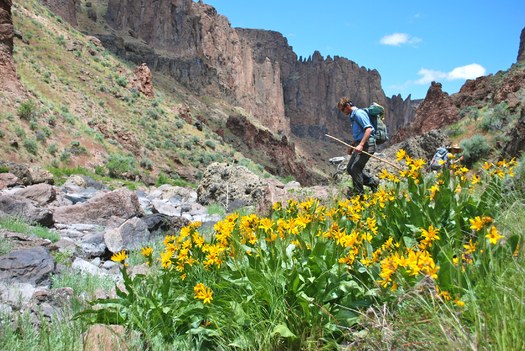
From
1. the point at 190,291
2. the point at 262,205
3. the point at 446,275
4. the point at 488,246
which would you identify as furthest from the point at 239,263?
the point at 262,205

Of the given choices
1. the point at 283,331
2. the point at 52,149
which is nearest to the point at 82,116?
the point at 52,149

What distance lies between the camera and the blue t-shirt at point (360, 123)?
760 cm

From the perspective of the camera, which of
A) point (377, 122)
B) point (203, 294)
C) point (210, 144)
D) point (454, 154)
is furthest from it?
point (210, 144)

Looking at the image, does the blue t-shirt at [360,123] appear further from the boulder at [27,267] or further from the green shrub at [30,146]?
the green shrub at [30,146]

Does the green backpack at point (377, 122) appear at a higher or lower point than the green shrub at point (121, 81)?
lower

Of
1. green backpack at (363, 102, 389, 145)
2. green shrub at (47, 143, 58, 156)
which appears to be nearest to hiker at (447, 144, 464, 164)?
green backpack at (363, 102, 389, 145)

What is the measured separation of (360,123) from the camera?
7.64 meters

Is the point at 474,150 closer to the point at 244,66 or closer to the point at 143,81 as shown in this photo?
the point at 143,81

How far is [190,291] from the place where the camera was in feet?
10.6

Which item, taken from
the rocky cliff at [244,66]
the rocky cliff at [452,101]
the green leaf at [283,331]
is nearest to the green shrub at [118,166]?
the green leaf at [283,331]

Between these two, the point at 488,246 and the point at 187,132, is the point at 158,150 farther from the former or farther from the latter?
the point at 488,246

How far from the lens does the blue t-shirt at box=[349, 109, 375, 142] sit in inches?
299

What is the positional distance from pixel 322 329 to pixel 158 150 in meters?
30.8

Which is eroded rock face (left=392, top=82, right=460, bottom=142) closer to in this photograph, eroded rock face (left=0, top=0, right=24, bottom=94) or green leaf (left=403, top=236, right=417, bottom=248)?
eroded rock face (left=0, top=0, right=24, bottom=94)
